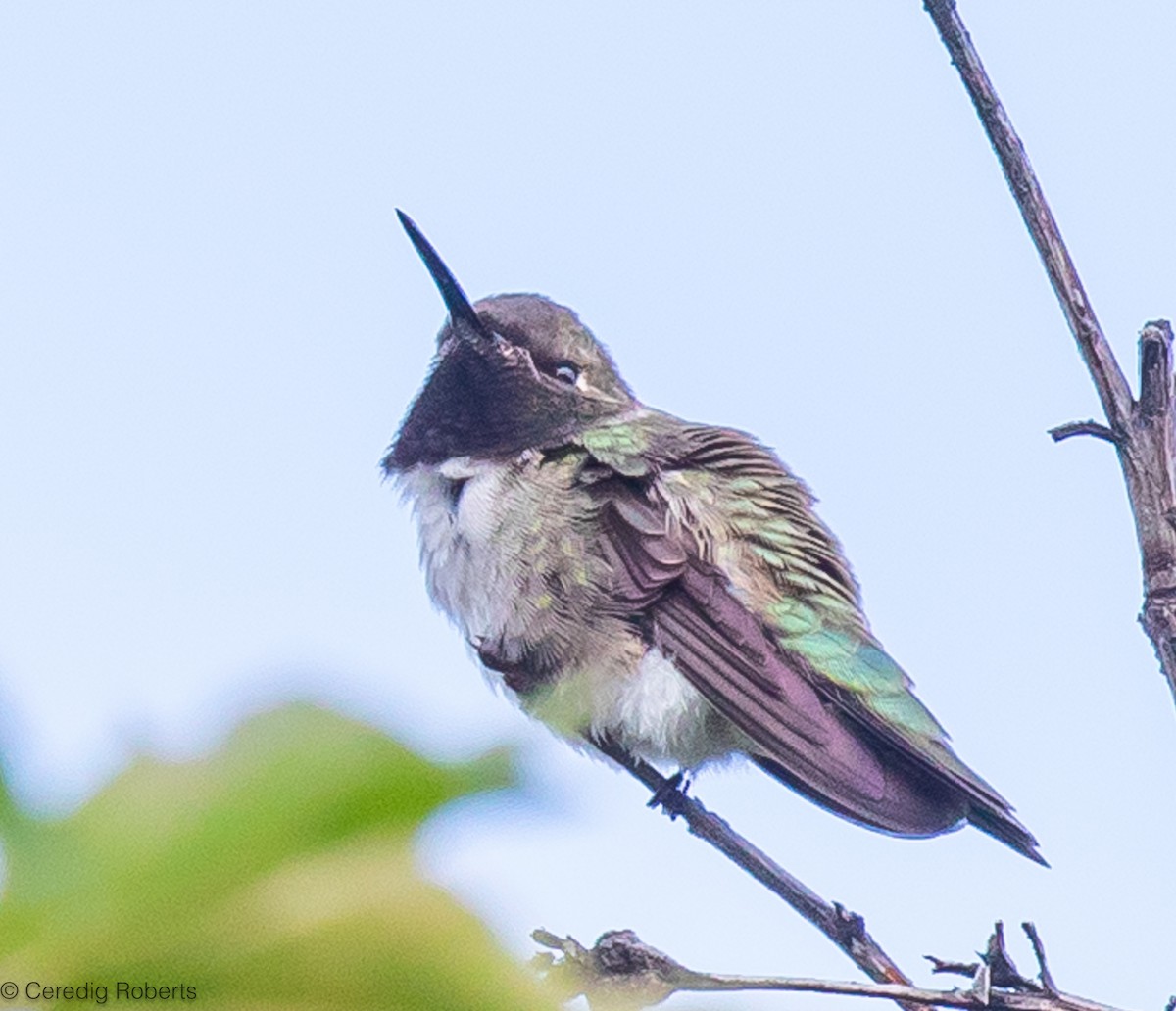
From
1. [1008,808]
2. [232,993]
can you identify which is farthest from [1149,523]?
[232,993]

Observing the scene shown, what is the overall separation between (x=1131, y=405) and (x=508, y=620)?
11.1 ft

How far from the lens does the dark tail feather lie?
15.9 ft

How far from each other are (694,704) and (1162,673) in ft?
9.72

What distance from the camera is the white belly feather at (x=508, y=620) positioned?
5.80 metres

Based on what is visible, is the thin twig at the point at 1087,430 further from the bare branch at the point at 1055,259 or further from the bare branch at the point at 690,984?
the bare branch at the point at 690,984

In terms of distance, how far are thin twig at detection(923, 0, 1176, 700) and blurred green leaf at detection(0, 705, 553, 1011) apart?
7.89 ft

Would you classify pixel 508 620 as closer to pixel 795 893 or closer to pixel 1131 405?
pixel 795 893

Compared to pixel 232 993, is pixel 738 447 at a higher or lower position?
higher

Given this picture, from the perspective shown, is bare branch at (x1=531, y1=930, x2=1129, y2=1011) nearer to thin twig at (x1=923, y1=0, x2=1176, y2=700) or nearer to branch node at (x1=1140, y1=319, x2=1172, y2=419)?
thin twig at (x1=923, y1=0, x2=1176, y2=700)

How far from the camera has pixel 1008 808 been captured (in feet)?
16.2

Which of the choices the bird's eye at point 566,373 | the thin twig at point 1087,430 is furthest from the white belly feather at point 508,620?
the thin twig at point 1087,430

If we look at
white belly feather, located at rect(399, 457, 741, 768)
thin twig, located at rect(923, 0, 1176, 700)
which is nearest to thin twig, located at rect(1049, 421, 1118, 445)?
thin twig, located at rect(923, 0, 1176, 700)

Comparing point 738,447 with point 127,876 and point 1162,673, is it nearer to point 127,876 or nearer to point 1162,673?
point 1162,673

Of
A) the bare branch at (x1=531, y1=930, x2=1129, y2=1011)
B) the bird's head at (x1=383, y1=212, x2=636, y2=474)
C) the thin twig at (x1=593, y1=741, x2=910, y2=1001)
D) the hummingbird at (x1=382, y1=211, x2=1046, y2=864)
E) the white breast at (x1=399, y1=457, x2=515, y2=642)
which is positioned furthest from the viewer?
the bird's head at (x1=383, y1=212, x2=636, y2=474)
